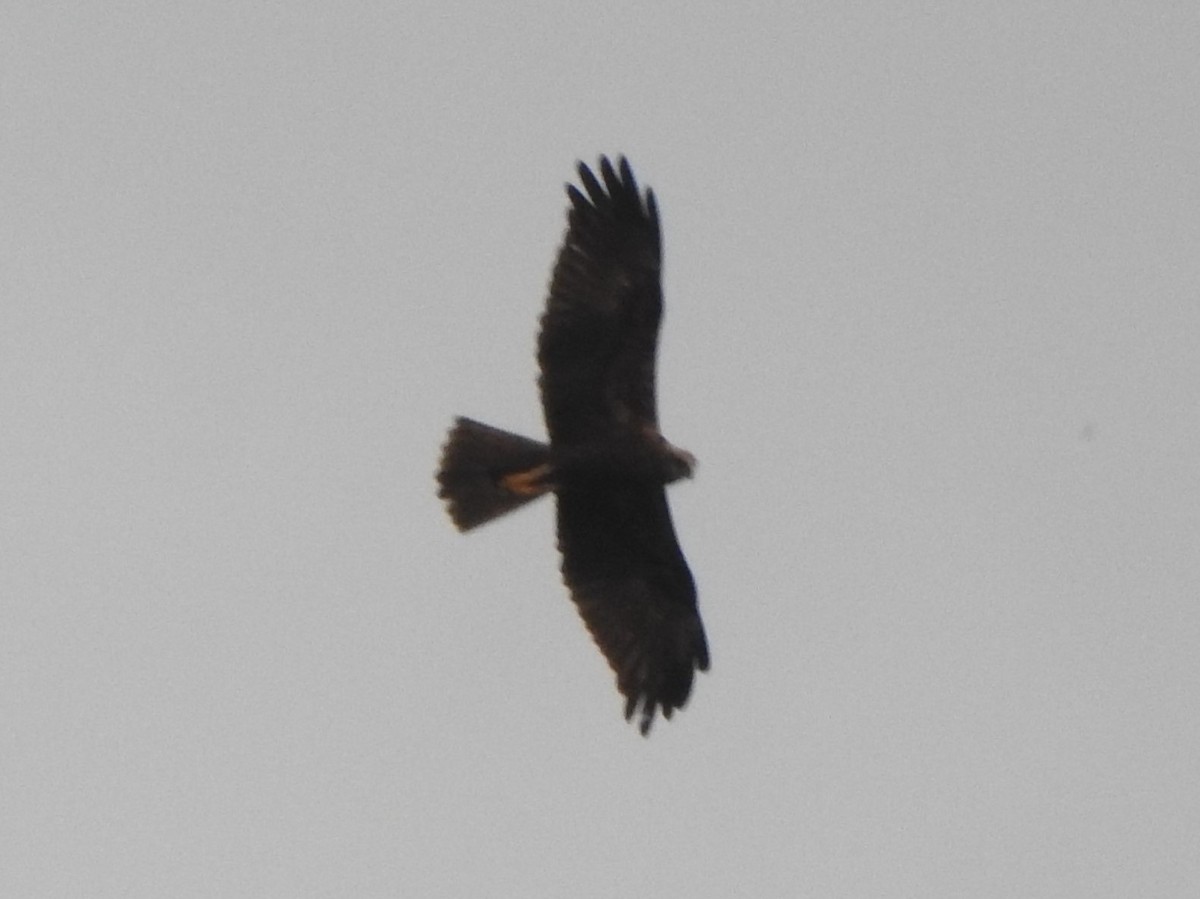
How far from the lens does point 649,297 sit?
15.5m

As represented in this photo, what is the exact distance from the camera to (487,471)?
1547 cm

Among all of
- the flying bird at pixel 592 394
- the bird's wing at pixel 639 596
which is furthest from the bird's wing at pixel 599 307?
the bird's wing at pixel 639 596

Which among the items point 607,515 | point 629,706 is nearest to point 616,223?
point 607,515

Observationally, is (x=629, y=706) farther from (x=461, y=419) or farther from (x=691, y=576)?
(x=461, y=419)

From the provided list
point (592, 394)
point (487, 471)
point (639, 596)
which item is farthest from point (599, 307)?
point (639, 596)

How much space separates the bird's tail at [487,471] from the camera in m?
15.4

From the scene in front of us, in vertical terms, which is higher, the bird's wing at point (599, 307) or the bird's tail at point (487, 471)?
the bird's wing at point (599, 307)

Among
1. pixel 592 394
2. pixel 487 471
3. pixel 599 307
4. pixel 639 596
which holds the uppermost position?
pixel 599 307

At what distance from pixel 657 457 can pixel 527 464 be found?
68cm

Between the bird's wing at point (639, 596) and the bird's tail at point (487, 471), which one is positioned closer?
the bird's tail at point (487, 471)

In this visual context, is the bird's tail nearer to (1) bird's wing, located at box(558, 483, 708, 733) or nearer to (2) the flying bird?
(2) the flying bird

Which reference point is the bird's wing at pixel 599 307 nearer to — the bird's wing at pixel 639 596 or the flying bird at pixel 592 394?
the flying bird at pixel 592 394

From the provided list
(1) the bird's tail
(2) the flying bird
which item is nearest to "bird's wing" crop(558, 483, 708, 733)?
(2) the flying bird

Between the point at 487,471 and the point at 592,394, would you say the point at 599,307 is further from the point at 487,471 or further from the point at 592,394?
the point at 487,471
